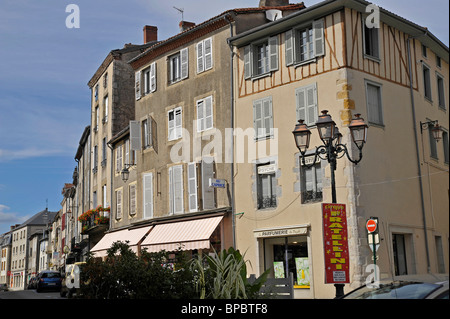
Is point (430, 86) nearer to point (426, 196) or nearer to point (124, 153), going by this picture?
point (426, 196)

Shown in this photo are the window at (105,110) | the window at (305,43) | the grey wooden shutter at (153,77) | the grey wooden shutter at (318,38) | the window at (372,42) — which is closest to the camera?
the grey wooden shutter at (318,38)

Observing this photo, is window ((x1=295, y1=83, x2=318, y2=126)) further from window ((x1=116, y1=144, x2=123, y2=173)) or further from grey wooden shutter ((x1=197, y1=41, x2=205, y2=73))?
window ((x1=116, y1=144, x2=123, y2=173))

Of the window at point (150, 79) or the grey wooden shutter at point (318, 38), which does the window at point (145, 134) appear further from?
the grey wooden shutter at point (318, 38)

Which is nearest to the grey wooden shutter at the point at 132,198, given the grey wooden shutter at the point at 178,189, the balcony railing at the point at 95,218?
the balcony railing at the point at 95,218

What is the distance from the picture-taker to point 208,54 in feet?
73.5

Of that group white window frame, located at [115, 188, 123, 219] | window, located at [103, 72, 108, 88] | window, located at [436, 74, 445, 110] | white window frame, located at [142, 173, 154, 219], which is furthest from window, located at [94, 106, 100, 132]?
window, located at [436, 74, 445, 110]

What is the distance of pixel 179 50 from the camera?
2417 centimetres

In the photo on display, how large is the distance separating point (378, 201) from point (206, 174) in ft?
22.2

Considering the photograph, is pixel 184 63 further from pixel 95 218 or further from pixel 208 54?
pixel 95 218

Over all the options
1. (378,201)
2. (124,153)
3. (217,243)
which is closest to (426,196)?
(378,201)

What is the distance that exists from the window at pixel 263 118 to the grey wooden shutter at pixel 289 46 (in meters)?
1.41

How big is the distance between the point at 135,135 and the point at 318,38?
1096 cm

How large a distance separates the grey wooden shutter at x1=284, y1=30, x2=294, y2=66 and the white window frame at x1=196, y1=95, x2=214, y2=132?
3966 millimetres

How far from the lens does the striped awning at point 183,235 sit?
66.8 feet
